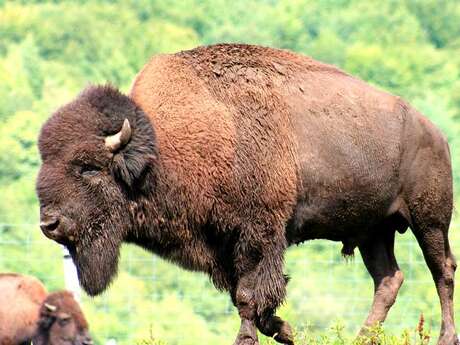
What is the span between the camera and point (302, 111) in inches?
340

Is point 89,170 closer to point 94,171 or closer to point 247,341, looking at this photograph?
point 94,171

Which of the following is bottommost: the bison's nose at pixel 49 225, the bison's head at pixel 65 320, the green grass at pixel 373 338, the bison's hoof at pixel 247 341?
the bison's head at pixel 65 320

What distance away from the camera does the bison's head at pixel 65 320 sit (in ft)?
34.1

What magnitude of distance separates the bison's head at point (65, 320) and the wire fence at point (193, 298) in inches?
341

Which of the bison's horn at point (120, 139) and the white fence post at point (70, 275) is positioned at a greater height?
the bison's horn at point (120, 139)

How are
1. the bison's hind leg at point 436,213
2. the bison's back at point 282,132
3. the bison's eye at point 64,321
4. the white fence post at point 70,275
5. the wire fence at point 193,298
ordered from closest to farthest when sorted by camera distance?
the bison's back at point 282,132 < the bison's hind leg at point 436,213 < the bison's eye at point 64,321 < the white fence post at point 70,275 < the wire fence at point 193,298

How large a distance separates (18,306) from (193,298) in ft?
74.9

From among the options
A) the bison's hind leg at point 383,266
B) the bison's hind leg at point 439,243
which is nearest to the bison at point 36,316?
the bison's hind leg at point 383,266

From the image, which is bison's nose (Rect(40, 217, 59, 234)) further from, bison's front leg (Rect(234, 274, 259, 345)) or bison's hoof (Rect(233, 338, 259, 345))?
bison's hoof (Rect(233, 338, 259, 345))

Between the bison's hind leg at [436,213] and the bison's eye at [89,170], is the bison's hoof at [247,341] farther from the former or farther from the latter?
the bison's hind leg at [436,213]

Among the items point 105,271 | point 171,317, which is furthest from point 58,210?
point 171,317

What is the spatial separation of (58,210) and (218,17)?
294 feet

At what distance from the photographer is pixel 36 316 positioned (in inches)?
428

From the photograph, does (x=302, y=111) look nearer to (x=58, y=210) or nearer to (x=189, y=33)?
(x=58, y=210)
